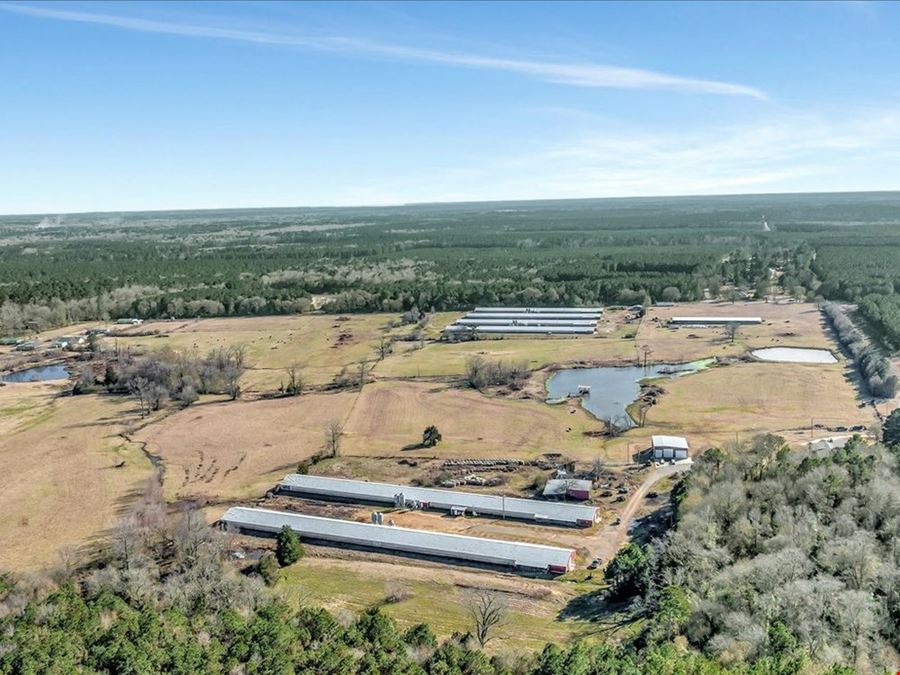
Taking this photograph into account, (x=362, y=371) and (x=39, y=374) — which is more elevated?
(x=362, y=371)

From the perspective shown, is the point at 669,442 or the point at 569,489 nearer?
the point at 569,489

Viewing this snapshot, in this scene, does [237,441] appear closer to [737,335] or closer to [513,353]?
[513,353]

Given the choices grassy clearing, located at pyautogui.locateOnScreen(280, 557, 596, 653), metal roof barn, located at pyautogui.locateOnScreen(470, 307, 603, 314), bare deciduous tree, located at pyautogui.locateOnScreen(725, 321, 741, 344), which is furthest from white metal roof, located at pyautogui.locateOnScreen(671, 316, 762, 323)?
grassy clearing, located at pyautogui.locateOnScreen(280, 557, 596, 653)

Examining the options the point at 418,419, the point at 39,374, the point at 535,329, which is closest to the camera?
the point at 418,419

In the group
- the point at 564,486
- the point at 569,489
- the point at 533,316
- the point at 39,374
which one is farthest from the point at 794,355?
the point at 39,374

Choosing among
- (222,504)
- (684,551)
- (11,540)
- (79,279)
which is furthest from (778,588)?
(79,279)

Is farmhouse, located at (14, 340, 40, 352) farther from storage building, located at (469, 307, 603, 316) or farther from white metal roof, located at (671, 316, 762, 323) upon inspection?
white metal roof, located at (671, 316, 762, 323)

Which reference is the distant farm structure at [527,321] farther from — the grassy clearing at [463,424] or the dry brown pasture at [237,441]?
the dry brown pasture at [237,441]

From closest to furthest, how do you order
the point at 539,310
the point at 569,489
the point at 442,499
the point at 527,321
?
the point at 442,499
the point at 569,489
the point at 527,321
the point at 539,310
